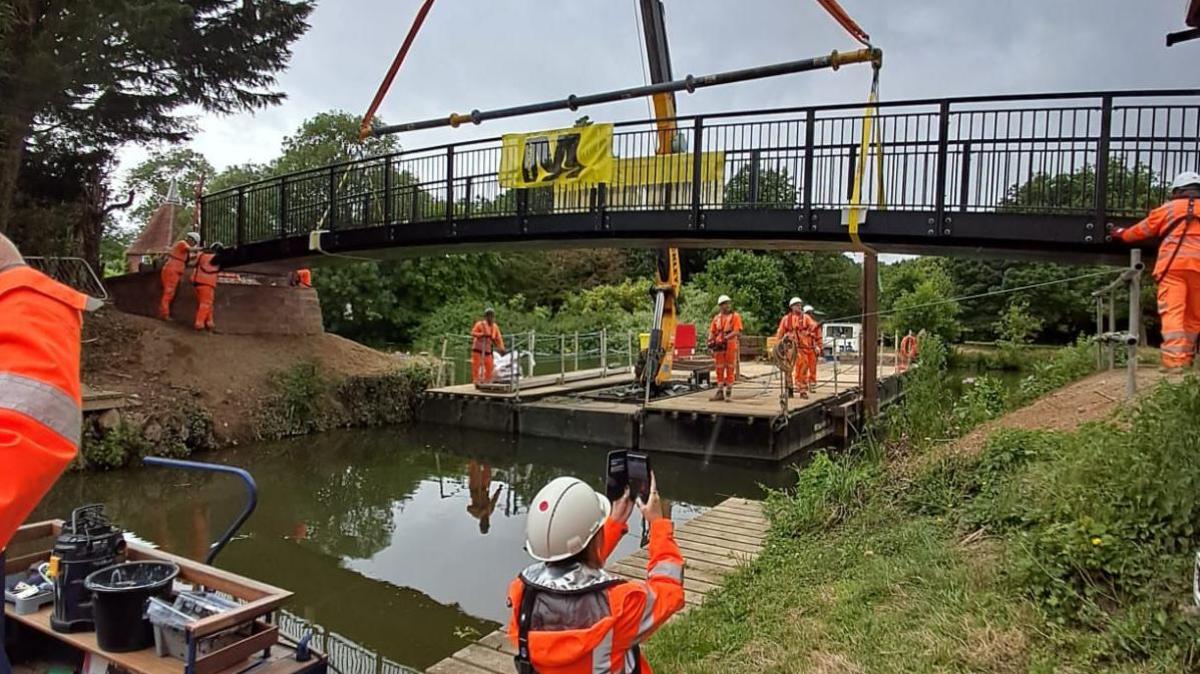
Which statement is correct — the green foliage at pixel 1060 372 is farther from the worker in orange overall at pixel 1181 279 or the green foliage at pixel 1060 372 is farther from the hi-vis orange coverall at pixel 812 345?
the hi-vis orange coverall at pixel 812 345

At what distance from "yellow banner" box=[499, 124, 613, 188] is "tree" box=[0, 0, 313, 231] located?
6.32m

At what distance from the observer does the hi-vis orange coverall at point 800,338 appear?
15223 millimetres

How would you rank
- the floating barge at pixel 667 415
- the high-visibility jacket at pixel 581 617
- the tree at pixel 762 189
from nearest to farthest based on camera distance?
the high-visibility jacket at pixel 581 617 → the tree at pixel 762 189 → the floating barge at pixel 667 415

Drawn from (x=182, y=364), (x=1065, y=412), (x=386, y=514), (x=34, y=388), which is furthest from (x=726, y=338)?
(x=34, y=388)

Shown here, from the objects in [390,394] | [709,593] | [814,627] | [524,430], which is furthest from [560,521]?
[390,394]

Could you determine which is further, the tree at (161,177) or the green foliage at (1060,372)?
the tree at (161,177)

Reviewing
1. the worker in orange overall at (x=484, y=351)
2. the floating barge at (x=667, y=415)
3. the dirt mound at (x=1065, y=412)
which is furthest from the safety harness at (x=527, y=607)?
the worker in orange overall at (x=484, y=351)

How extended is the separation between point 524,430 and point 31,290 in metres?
14.8

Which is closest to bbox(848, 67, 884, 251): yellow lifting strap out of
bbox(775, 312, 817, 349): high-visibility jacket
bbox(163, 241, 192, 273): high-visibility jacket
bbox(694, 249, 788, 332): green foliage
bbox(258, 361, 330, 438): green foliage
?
bbox(775, 312, 817, 349): high-visibility jacket

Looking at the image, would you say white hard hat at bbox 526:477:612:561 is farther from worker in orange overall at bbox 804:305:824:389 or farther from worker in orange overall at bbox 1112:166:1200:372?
worker in orange overall at bbox 804:305:824:389

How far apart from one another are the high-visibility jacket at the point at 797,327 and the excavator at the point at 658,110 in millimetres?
2272

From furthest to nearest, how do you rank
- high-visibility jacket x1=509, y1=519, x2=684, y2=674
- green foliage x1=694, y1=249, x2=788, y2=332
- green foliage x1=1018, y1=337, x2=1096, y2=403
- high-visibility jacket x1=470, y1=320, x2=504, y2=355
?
green foliage x1=694, y1=249, x2=788, y2=332 → high-visibility jacket x1=470, y1=320, x2=504, y2=355 → green foliage x1=1018, y1=337, x2=1096, y2=403 → high-visibility jacket x1=509, y1=519, x2=684, y2=674

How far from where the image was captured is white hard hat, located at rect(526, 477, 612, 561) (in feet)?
7.76

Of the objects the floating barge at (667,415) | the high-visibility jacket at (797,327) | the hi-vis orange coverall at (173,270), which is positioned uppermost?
the hi-vis orange coverall at (173,270)
